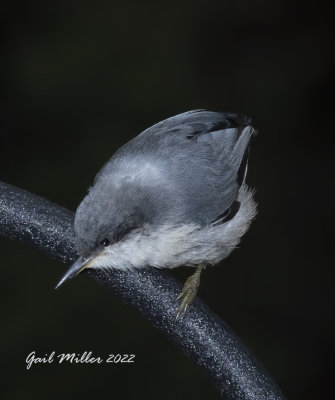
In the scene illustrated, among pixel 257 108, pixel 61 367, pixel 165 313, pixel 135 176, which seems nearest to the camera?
pixel 165 313

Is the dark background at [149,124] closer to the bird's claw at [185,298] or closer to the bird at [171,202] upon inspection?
the bird at [171,202]

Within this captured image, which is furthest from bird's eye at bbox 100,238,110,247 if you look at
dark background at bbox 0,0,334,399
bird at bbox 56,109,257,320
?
dark background at bbox 0,0,334,399

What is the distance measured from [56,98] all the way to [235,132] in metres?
1.64

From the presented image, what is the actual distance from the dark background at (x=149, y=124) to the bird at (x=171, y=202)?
1206 millimetres

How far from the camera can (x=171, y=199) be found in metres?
2.29

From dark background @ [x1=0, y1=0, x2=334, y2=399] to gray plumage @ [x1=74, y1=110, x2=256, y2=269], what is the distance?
1241mm

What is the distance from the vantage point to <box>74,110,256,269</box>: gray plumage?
2.10m

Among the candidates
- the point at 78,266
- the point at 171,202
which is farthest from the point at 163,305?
the point at 171,202

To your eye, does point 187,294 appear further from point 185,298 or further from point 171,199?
point 171,199

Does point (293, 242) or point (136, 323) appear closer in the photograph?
point (136, 323)

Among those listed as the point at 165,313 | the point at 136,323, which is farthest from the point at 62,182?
the point at 165,313

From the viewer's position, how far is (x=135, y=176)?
223 centimetres

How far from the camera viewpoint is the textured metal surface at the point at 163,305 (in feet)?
5.79

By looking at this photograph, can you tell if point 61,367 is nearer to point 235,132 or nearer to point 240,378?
point 235,132
